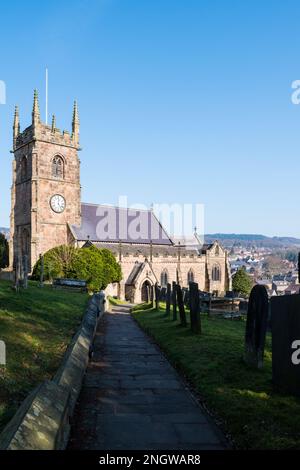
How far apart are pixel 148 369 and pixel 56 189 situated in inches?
1734

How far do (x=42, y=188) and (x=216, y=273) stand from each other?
28.3 metres

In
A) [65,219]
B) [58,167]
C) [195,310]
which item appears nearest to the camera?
[195,310]

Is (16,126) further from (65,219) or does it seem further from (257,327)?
(257,327)

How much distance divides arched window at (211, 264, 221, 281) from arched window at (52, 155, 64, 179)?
2596cm

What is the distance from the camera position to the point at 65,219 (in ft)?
166

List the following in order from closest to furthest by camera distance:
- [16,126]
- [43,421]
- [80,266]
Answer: [43,421] → [80,266] → [16,126]

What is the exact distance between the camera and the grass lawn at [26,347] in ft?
18.2

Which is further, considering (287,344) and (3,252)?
(3,252)

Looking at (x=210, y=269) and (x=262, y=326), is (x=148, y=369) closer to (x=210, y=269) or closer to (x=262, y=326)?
(x=262, y=326)

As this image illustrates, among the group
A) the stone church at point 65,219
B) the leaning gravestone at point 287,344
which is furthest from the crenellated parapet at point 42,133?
the leaning gravestone at point 287,344

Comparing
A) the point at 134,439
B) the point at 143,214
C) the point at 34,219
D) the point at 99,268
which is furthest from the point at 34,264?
the point at 134,439

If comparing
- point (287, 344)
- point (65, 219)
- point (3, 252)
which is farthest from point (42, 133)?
point (287, 344)

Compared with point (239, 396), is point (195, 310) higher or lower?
higher

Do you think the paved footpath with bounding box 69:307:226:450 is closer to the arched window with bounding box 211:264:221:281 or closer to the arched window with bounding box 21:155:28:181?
the arched window with bounding box 21:155:28:181
